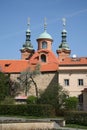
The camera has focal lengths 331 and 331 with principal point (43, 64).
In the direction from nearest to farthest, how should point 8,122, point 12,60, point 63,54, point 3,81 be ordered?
point 8,122 → point 3,81 → point 12,60 → point 63,54

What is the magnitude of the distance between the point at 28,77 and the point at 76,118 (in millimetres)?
29187

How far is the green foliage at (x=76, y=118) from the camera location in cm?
3012

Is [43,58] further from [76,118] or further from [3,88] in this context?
[76,118]

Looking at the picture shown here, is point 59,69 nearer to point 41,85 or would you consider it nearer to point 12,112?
point 41,85

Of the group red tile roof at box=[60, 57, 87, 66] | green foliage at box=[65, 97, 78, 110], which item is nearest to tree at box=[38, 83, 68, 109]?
green foliage at box=[65, 97, 78, 110]

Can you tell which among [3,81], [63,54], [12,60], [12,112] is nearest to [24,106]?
[12,112]

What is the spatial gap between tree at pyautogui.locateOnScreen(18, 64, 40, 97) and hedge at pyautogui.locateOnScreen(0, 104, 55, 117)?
744 inches

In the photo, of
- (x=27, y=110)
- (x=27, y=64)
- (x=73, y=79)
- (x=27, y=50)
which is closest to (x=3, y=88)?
(x=73, y=79)

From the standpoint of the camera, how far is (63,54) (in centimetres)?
8031

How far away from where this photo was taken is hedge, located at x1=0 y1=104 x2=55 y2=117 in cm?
3909

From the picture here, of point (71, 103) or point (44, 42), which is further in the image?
point (44, 42)

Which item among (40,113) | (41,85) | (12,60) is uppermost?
(12,60)

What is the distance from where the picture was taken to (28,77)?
59.2 m

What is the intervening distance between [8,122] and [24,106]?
16622 mm
